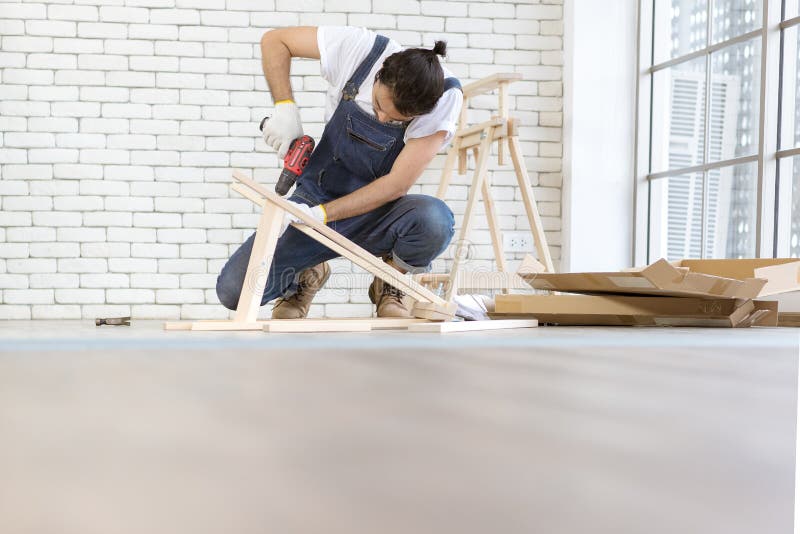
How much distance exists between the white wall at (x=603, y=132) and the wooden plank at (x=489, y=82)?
28.5 inches

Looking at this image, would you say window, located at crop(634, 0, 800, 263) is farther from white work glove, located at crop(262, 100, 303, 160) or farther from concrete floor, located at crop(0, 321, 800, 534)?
concrete floor, located at crop(0, 321, 800, 534)

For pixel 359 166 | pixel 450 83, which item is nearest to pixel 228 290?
pixel 359 166

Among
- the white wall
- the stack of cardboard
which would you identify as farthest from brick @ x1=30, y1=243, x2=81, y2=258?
the stack of cardboard

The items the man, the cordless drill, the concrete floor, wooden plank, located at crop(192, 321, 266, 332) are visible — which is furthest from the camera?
the man

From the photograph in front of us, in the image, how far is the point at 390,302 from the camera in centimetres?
229

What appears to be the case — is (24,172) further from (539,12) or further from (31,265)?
(539,12)

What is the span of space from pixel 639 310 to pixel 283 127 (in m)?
Answer: 1.10

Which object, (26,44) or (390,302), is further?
(26,44)

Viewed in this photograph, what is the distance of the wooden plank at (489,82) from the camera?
133 inches

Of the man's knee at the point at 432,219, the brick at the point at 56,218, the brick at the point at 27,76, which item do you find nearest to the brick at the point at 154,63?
the brick at the point at 27,76

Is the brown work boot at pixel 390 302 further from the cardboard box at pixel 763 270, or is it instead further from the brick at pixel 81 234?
the brick at pixel 81 234

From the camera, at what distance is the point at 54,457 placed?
2.36 ft

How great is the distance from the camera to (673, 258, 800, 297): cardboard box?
4.66 ft

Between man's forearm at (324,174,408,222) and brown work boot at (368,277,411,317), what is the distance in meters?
0.25
